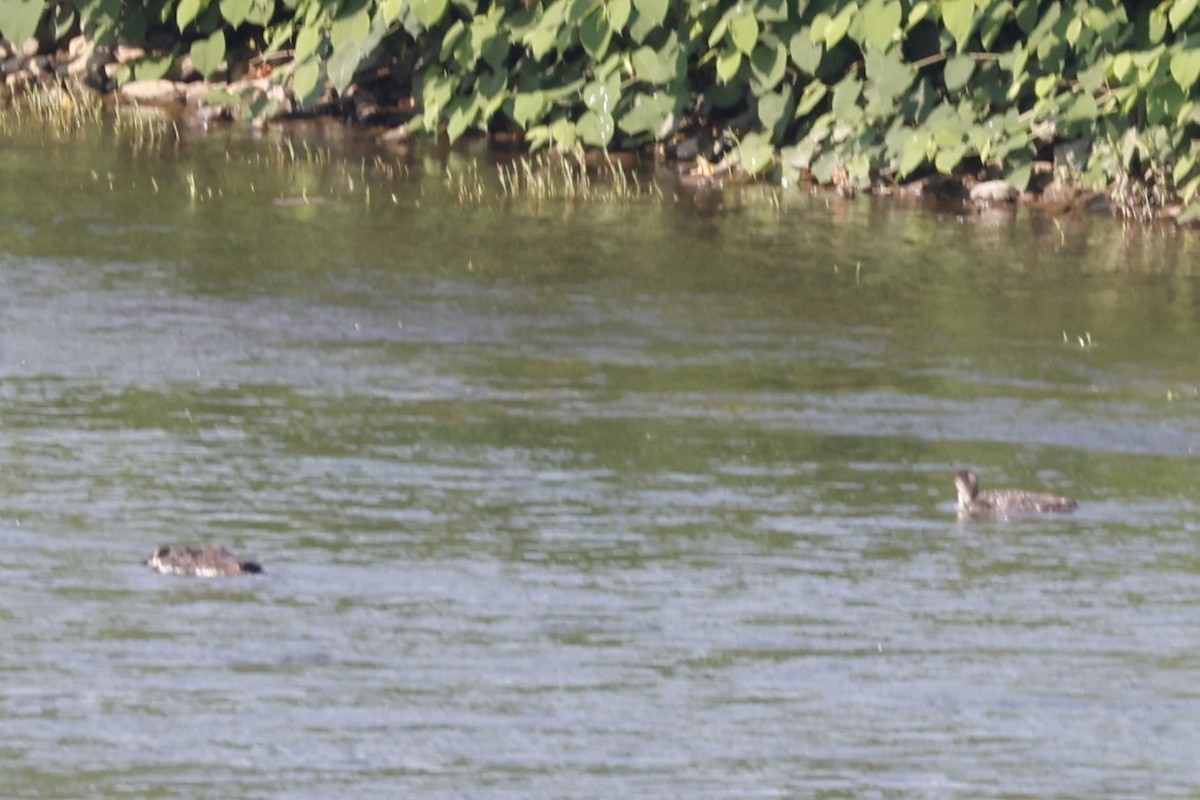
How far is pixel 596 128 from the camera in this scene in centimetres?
1532

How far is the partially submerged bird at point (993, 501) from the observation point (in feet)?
26.5

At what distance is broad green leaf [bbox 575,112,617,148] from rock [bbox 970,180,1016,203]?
2.25m

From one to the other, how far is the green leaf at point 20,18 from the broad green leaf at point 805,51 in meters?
5.46

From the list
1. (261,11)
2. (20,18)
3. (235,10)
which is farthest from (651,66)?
(20,18)

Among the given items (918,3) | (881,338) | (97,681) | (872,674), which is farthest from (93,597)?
(918,3)

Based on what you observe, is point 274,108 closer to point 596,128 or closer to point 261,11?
point 261,11

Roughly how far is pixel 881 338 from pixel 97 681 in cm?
549

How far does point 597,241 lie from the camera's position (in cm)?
1338

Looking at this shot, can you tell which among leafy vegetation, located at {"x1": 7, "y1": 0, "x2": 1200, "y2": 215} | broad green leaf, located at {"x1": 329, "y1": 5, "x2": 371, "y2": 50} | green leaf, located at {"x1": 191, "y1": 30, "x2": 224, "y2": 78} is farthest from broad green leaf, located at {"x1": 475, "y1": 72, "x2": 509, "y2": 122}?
green leaf, located at {"x1": 191, "y1": 30, "x2": 224, "y2": 78}

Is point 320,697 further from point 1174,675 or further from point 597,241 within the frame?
point 597,241

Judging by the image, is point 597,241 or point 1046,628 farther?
point 597,241

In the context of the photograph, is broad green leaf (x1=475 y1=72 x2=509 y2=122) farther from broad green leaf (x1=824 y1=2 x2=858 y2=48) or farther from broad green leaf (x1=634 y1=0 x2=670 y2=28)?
broad green leaf (x1=824 y1=2 x2=858 y2=48)

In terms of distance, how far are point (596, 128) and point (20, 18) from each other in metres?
4.45

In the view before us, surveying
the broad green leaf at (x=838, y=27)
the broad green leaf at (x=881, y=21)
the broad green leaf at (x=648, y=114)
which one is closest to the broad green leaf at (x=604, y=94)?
the broad green leaf at (x=648, y=114)
